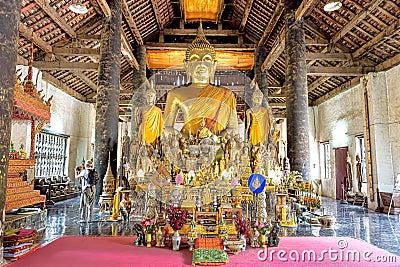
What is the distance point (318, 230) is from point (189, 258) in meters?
2.80

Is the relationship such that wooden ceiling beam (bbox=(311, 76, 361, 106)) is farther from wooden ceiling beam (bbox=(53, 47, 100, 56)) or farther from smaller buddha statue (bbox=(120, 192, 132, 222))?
smaller buddha statue (bbox=(120, 192, 132, 222))

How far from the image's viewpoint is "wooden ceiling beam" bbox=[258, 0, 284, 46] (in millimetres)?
9801

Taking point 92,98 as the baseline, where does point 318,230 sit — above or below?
below

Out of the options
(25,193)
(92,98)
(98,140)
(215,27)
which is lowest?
(25,193)

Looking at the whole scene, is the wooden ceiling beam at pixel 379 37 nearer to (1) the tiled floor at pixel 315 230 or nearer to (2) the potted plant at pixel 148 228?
(1) the tiled floor at pixel 315 230

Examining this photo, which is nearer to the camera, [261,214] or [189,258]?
[189,258]

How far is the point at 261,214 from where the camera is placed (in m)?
5.29

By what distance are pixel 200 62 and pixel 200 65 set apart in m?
0.09

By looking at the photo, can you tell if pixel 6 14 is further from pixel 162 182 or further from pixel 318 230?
pixel 318 230

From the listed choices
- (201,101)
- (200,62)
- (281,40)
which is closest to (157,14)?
(200,62)

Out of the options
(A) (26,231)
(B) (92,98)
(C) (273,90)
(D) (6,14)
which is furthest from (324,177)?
(D) (6,14)

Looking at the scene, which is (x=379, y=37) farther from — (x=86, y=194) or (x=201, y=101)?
(x=86, y=194)

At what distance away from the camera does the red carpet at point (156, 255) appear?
3293 millimetres

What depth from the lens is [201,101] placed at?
320 inches
